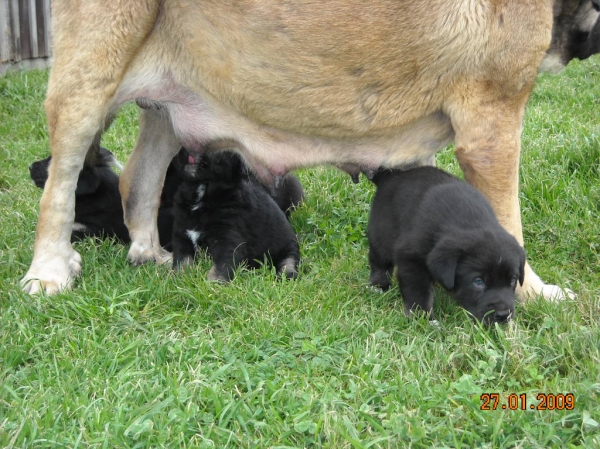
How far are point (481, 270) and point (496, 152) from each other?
28.8 inches

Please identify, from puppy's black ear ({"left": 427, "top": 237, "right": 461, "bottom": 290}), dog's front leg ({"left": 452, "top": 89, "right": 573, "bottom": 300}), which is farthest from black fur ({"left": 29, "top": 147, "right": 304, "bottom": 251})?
puppy's black ear ({"left": 427, "top": 237, "right": 461, "bottom": 290})

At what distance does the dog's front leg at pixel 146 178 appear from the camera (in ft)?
16.1

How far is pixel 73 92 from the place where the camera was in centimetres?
418

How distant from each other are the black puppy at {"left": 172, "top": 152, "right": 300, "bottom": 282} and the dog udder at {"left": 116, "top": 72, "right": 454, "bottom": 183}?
318mm

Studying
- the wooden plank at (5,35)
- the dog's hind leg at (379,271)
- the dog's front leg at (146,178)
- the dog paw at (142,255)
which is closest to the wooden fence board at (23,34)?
the wooden plank at (5,35)

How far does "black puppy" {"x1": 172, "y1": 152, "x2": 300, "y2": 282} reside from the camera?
15.4ft

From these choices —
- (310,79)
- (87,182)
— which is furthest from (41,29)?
(310,79)

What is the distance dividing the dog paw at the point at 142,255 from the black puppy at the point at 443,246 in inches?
56.1

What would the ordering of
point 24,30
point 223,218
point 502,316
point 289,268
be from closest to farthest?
point 502,316
point 289,268
point 223,218
point 24,30

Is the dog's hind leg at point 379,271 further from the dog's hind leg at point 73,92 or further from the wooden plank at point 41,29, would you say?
the wooden plank at point 41,29

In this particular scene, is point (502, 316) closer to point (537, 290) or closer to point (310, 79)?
point (537, 290)

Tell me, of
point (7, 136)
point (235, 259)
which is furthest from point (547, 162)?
point (7, 136)

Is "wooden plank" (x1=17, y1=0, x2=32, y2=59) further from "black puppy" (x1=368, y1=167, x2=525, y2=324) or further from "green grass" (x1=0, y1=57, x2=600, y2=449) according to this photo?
"black puppy" (x1=368, y1=167, x2=525, y2=324)

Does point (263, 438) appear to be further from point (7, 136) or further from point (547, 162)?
point (7, 136)
